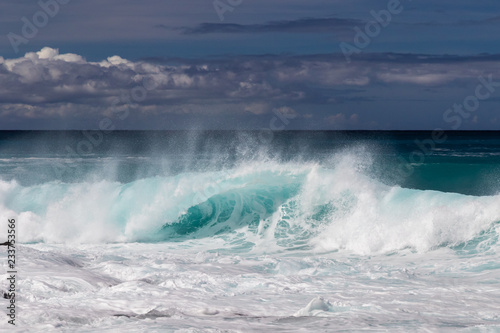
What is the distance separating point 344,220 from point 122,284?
9.06 metres

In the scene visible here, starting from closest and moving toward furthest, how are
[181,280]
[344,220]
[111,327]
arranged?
[111,327], [181,280], [344,220]

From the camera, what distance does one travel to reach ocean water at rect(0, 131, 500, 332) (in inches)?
304

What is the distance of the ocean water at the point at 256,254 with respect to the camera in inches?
304

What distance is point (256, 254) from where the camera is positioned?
610 inches

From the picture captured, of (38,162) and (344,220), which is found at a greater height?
(38,162)

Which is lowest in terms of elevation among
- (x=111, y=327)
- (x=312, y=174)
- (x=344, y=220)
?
(x=111, y=327)

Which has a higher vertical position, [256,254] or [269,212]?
[269,212]

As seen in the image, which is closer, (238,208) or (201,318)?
(201,318)

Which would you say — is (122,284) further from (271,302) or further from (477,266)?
(477,266)

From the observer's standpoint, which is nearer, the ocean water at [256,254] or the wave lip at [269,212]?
the ocean water at [256,254]

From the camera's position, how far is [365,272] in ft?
37.1

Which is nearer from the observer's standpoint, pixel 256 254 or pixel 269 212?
pixel 256 254

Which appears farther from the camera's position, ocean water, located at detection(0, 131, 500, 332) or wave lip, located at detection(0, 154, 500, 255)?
wave lip, located at detection(0, 154, 500, 255)

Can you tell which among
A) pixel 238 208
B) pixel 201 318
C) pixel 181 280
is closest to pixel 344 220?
pixel 238 208
